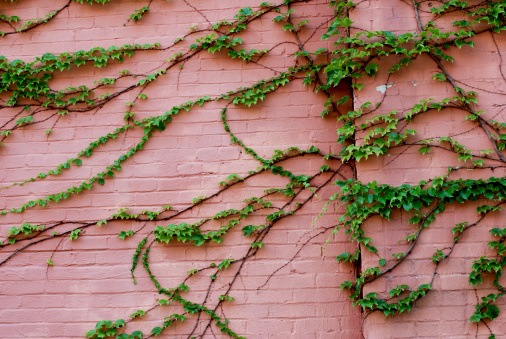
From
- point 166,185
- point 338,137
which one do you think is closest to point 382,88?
point 338,137

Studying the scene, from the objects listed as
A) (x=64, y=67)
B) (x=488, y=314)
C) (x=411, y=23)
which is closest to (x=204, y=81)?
(x=64, y=67)

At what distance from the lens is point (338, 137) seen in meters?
2.77

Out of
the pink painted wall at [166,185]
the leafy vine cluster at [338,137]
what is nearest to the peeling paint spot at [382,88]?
the leafy vine cluster at [338,137]

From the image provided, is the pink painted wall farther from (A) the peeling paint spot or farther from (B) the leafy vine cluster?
(A) the peeling paint spot

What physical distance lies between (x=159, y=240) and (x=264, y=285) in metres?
0.65

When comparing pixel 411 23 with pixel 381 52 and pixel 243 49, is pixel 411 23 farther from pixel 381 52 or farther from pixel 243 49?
pixel 243 49

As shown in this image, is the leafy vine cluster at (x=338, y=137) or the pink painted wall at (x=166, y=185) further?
the pink painted wall at (x=166, y=185)

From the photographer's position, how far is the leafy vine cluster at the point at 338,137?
2.40 m

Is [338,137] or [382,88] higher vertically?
[382,88]

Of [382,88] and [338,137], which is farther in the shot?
[338,137]

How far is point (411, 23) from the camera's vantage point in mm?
2611

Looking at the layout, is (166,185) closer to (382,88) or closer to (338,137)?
(338,137)

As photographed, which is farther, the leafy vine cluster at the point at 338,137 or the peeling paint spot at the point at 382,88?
the peeling paint spot at the point at 382,88

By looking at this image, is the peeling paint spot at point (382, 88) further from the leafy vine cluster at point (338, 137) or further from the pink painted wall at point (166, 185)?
the pink painted wall at point (166, 185)
